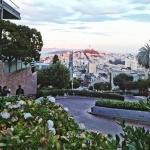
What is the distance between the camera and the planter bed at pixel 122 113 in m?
16.3

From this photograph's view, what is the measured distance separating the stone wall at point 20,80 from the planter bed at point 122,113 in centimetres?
802

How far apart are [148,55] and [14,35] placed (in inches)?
1452

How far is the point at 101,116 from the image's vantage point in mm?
17812

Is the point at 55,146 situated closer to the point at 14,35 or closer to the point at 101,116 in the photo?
the point at 101,116

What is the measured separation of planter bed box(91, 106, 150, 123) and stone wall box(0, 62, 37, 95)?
802cm

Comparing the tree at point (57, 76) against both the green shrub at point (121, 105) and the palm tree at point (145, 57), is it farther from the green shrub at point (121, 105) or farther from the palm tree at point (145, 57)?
the palm tree at point (145, 57)

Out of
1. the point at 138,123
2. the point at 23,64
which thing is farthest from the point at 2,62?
the point at 138,123

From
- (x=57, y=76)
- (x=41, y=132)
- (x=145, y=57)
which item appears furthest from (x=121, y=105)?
(x=145, y=57)

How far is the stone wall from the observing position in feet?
79.1

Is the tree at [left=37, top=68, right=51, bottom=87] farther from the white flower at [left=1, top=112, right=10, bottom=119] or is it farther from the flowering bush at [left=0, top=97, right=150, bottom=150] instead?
the white flower at [left=1, top=112, right=10, bottom=119]

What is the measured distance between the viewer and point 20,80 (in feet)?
90.4

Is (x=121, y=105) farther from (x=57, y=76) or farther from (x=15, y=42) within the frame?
(x=57, y=76)

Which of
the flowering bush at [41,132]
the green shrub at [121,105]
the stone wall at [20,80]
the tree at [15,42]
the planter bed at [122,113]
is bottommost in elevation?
the planter bed at [122,113]

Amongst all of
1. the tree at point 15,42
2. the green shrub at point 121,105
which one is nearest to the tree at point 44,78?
the tree at point 15,42
